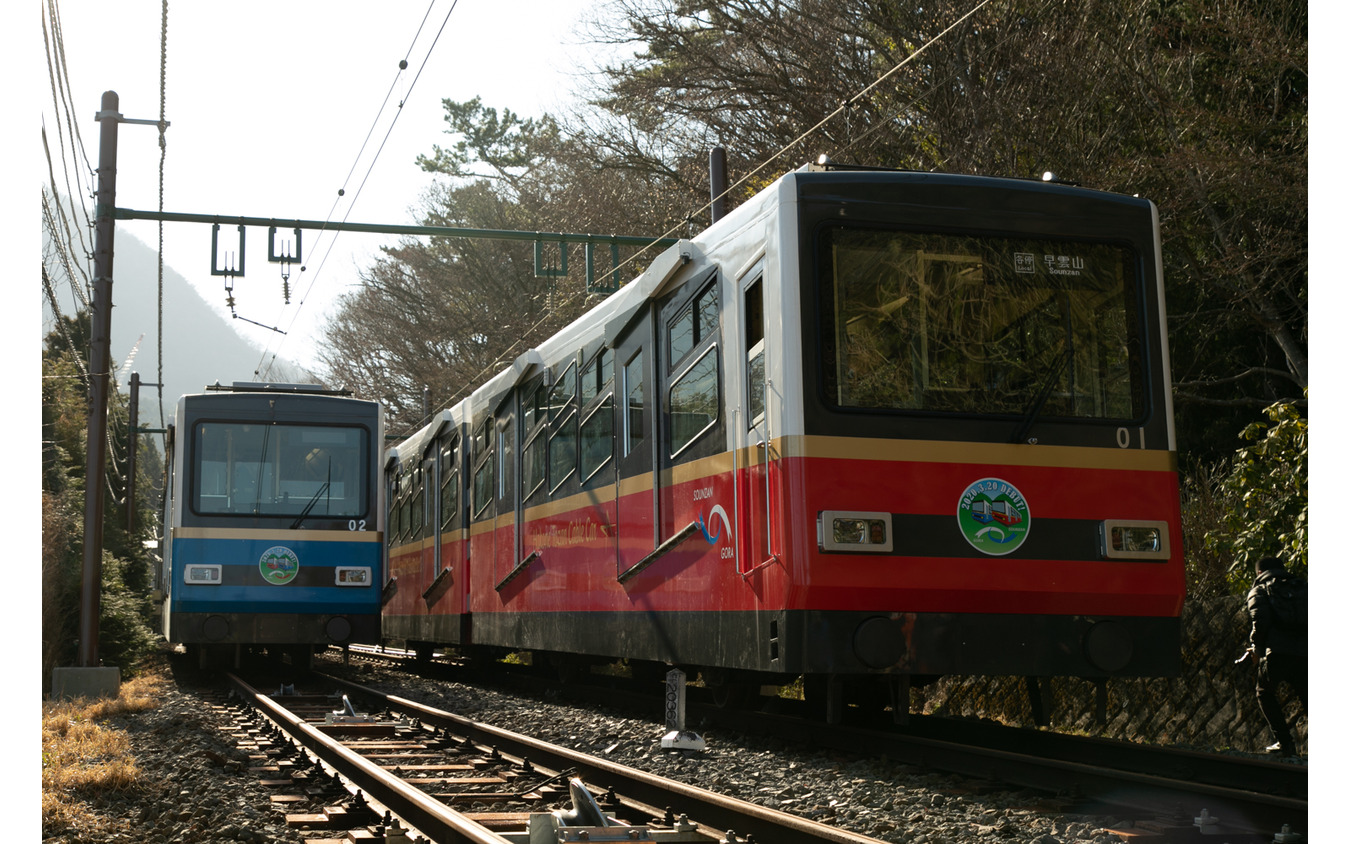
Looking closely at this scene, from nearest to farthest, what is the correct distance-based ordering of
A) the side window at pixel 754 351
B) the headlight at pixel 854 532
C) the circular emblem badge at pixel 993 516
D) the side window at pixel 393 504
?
the headlight at pixel 854 532, the circular emblem badge at pixel 993 516, the side window at pixel 754 351, the side window at pixel 393 504

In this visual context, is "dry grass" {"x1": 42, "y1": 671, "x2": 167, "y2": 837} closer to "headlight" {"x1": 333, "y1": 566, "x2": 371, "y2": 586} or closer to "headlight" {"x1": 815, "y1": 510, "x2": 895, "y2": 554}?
"headlight" {"x1": 333, "y1": 566, "x2": 371, "y2": 586}

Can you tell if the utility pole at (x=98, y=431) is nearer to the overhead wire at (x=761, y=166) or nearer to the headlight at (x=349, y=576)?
the headlight at (x=349, y=576)

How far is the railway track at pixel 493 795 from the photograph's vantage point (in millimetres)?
5449

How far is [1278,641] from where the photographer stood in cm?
848

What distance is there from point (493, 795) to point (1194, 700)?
18.9 ft

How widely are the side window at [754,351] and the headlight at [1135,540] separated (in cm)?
202

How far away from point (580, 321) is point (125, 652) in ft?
30.8

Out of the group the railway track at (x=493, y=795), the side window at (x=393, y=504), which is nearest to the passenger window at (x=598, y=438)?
the railway track at (x=493, y=795)

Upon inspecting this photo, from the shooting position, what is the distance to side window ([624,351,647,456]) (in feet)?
31.0

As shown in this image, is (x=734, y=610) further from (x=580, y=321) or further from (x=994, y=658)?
(x=580, y=321)

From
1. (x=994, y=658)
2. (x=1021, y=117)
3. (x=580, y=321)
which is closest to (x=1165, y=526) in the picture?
(x=994, y=658)

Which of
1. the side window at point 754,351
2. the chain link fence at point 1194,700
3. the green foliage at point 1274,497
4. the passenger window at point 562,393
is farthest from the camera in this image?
the passenger window at point 562,393

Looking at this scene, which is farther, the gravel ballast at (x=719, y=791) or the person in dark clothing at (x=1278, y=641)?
the person in dark clothing at (x=1278, y=641)

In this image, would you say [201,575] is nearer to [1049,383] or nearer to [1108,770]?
[1049,383]
